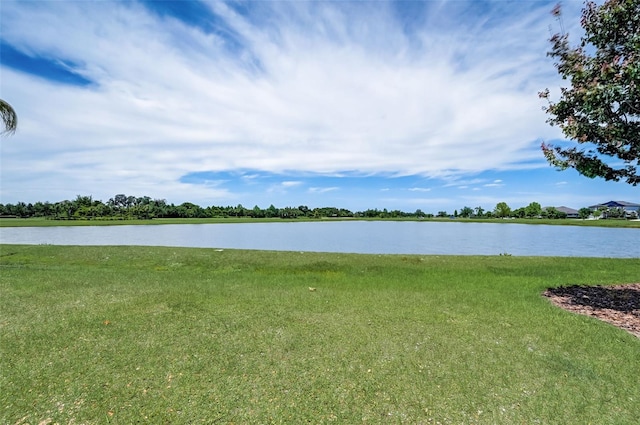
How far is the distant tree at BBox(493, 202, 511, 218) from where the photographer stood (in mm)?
159375

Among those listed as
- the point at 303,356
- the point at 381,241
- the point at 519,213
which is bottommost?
the point at 381,241

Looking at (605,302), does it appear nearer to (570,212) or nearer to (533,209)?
(533,209)

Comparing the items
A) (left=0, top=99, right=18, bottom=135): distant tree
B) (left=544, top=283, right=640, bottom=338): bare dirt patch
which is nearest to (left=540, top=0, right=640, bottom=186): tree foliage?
(left=544, top=283, right=640, bottom=338): bare dirt patch

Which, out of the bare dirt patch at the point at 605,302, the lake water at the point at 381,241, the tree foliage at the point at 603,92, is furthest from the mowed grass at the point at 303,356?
the lake water at the point at 381,241

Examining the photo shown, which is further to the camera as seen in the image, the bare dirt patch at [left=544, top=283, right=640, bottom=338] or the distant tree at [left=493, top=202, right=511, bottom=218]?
the distant tree at [left=493, top=202, right=511, bottom=218]

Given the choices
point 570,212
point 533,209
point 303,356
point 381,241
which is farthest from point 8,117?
point 570,212

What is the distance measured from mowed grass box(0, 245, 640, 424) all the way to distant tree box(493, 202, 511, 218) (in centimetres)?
17015

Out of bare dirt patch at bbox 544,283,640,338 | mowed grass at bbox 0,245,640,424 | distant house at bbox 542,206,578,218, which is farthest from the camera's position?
distant house at bbox 542,206,578,218

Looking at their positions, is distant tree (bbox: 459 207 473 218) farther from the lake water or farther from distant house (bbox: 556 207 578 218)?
the lake water

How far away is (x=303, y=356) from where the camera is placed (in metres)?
6.12

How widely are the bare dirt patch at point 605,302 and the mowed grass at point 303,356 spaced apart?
2.27 ft

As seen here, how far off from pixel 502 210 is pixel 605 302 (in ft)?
563

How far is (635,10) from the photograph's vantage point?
8320 mm

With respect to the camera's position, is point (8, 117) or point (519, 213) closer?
point (8, 117)
